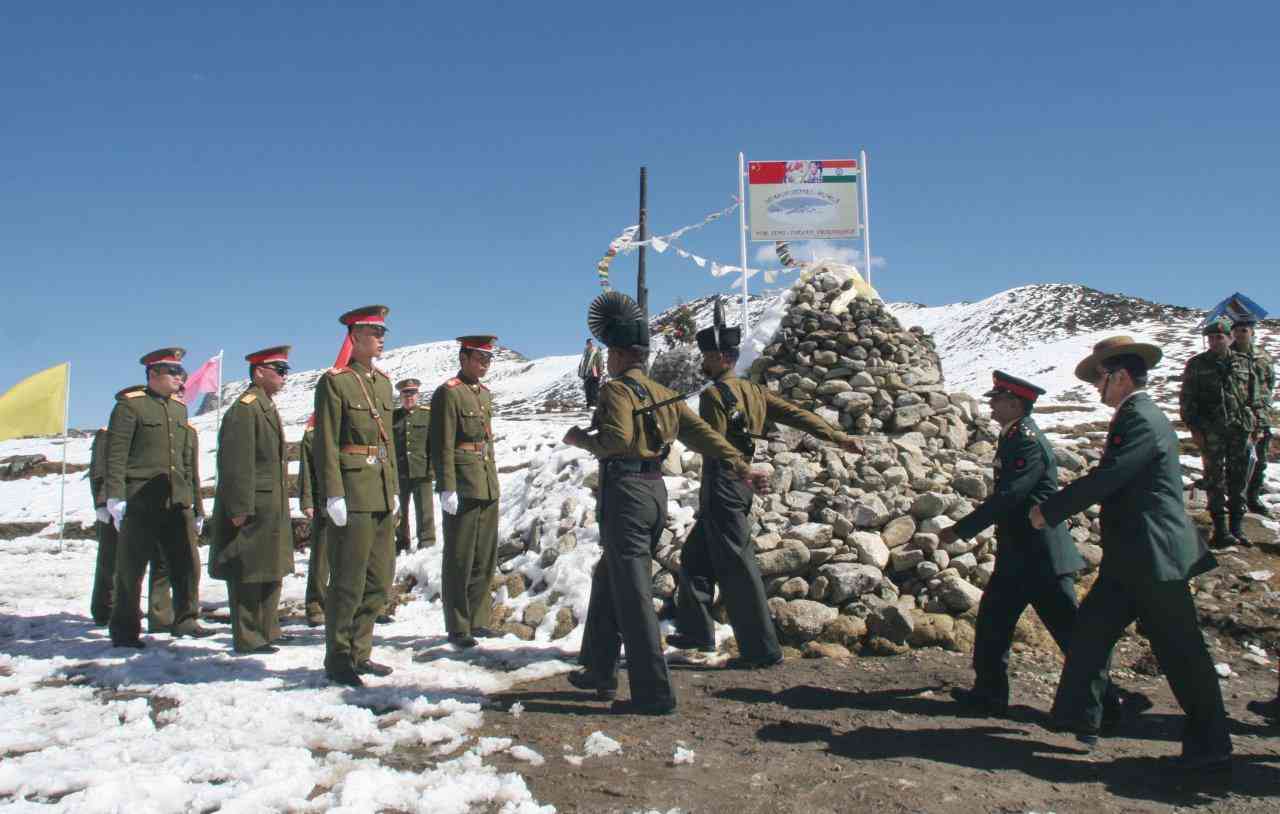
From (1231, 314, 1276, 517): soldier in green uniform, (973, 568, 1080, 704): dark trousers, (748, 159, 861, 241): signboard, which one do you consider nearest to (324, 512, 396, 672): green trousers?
(973, 568, 1080, 704): dark trousers

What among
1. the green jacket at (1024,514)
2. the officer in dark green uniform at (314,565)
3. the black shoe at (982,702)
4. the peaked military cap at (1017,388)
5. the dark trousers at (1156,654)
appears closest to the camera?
the dark trousers at (1156,654)

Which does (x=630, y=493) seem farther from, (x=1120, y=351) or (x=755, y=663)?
(x=1120, y=351)

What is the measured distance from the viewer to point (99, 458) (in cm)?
869

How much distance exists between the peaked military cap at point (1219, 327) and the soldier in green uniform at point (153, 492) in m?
9.59

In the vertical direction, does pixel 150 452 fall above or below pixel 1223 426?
below

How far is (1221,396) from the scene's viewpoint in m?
8.38

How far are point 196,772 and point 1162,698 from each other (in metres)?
5.19

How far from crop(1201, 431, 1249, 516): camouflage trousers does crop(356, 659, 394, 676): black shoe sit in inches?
303

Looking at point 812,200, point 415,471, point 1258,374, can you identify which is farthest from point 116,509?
point 1258,374

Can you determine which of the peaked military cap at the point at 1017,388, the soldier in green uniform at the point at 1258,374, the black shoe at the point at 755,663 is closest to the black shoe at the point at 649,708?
the black shoe at the point at 755,663

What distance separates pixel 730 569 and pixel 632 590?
45.5 inches

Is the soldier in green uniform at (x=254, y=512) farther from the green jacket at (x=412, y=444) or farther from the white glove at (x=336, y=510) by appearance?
the green jacket at (x=412, y=444)

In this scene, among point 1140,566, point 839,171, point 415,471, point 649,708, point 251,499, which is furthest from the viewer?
point 839,171

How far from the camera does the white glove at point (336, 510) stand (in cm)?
542
